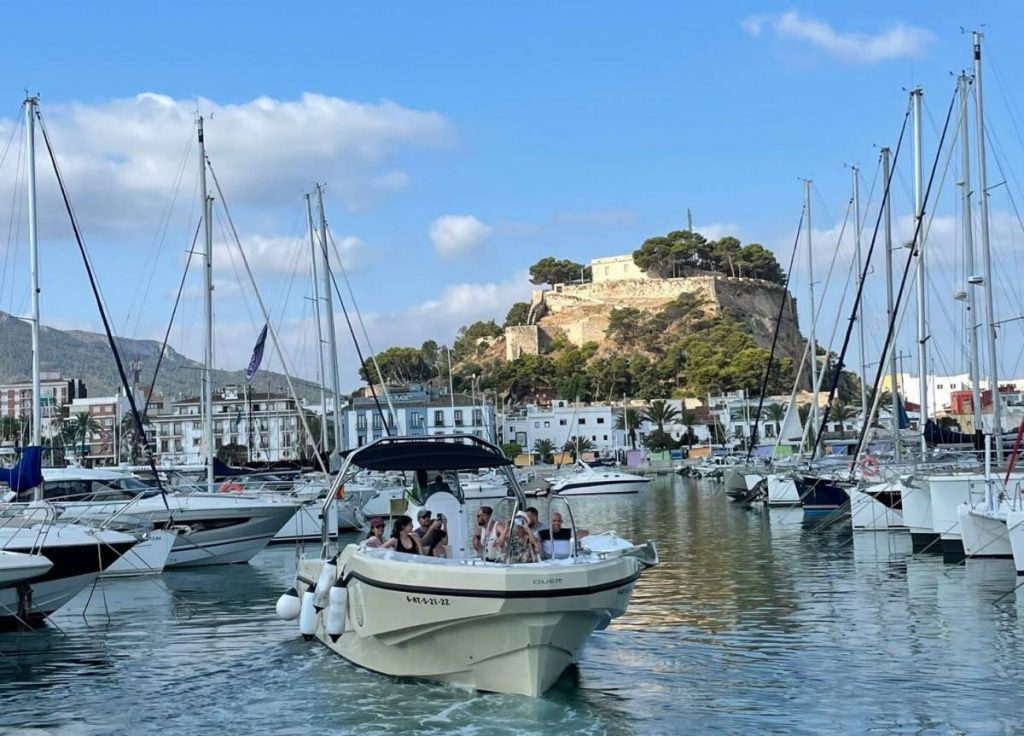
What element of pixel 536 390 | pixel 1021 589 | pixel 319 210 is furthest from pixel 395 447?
pixel 536 390

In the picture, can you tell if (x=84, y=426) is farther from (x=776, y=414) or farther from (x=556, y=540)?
(x=556, y=540)

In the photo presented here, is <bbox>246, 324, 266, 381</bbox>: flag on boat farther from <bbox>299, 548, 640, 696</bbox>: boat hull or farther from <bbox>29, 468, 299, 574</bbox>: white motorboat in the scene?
<bbox>299, 548, 640, 696</bbox>: boat hull

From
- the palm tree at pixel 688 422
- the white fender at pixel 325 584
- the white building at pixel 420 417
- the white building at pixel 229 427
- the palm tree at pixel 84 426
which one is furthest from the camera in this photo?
the palm tree at pixel 688 422

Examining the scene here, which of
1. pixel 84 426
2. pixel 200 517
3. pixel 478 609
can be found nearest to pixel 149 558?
pixel 200 517

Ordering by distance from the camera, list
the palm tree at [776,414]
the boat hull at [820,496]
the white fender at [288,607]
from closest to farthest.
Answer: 1. the white fender at [288,607]
2. the boat hull at [820,496]
3. the palm tree at [776,414]

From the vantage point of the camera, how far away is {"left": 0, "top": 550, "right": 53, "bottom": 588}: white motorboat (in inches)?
715

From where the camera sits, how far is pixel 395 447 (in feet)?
59.5

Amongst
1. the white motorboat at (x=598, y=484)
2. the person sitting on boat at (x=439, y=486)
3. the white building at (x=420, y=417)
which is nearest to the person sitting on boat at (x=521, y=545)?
the person sitting on boat at (x=439, y=486)

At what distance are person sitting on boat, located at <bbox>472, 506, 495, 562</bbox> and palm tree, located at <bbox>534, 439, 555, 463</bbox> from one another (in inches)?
4590

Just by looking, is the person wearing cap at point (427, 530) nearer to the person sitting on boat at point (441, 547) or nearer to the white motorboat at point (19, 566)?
the person sitting on boat at point (441, 547)

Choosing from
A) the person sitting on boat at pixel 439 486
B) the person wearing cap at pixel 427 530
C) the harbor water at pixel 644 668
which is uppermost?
the person sitting on boat at pixel 439 486

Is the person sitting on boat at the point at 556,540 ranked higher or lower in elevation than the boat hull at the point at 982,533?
higher

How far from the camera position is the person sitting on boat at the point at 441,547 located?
15.3m

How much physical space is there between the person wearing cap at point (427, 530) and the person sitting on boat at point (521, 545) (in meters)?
1.27
